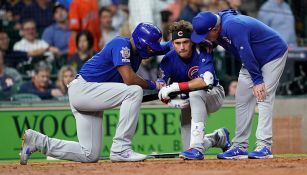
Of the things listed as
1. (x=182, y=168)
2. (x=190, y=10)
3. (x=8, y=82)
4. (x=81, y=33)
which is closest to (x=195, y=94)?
A: (x=182, y=168)

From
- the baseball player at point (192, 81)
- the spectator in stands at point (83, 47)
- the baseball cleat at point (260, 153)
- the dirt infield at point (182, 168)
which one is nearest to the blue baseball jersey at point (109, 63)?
the baseball player at point (192, 81)

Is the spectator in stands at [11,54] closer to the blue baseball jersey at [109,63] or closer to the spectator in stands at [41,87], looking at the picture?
the spectator in stands at [41,87]

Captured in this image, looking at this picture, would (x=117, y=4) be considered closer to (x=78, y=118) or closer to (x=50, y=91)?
(x=50, y=91)

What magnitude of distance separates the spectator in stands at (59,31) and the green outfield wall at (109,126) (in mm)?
1625

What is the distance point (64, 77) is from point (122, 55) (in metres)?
5.01

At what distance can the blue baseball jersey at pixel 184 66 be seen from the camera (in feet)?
34.2

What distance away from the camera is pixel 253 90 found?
1041 cm

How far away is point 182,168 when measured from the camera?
30.2 ft

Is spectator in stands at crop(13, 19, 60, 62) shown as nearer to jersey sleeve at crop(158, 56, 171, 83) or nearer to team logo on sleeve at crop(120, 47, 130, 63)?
jersey sleeve at crop(158, 56, 171, 83)

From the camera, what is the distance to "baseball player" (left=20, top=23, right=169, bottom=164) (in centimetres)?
1016

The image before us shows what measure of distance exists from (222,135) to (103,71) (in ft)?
6.20

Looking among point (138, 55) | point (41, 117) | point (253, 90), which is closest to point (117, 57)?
point (138, 55)

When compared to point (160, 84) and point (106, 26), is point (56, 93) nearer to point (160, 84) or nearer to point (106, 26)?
point (106, 26)

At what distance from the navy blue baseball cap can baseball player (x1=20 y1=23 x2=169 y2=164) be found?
457mm
